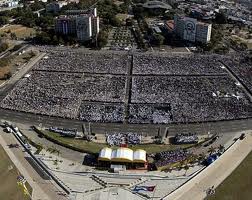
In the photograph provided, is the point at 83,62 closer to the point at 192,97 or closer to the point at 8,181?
the point at 192,97

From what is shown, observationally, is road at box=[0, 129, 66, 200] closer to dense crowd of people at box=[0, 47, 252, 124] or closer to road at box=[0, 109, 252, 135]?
road at box=[0, 109, 252, 135]

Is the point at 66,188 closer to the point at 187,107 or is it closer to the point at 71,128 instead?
the point at 71,128

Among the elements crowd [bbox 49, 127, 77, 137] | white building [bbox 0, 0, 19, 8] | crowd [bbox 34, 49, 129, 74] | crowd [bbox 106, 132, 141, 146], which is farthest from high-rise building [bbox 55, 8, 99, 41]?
crowd [bbox 106, 132, 141, 146]

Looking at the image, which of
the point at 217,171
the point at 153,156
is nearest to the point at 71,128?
the point at 153,156

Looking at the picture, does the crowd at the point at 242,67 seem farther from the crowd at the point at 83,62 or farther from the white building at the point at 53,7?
the white building at the point at 53,7

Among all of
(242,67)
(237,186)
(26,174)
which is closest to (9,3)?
(242,67)
